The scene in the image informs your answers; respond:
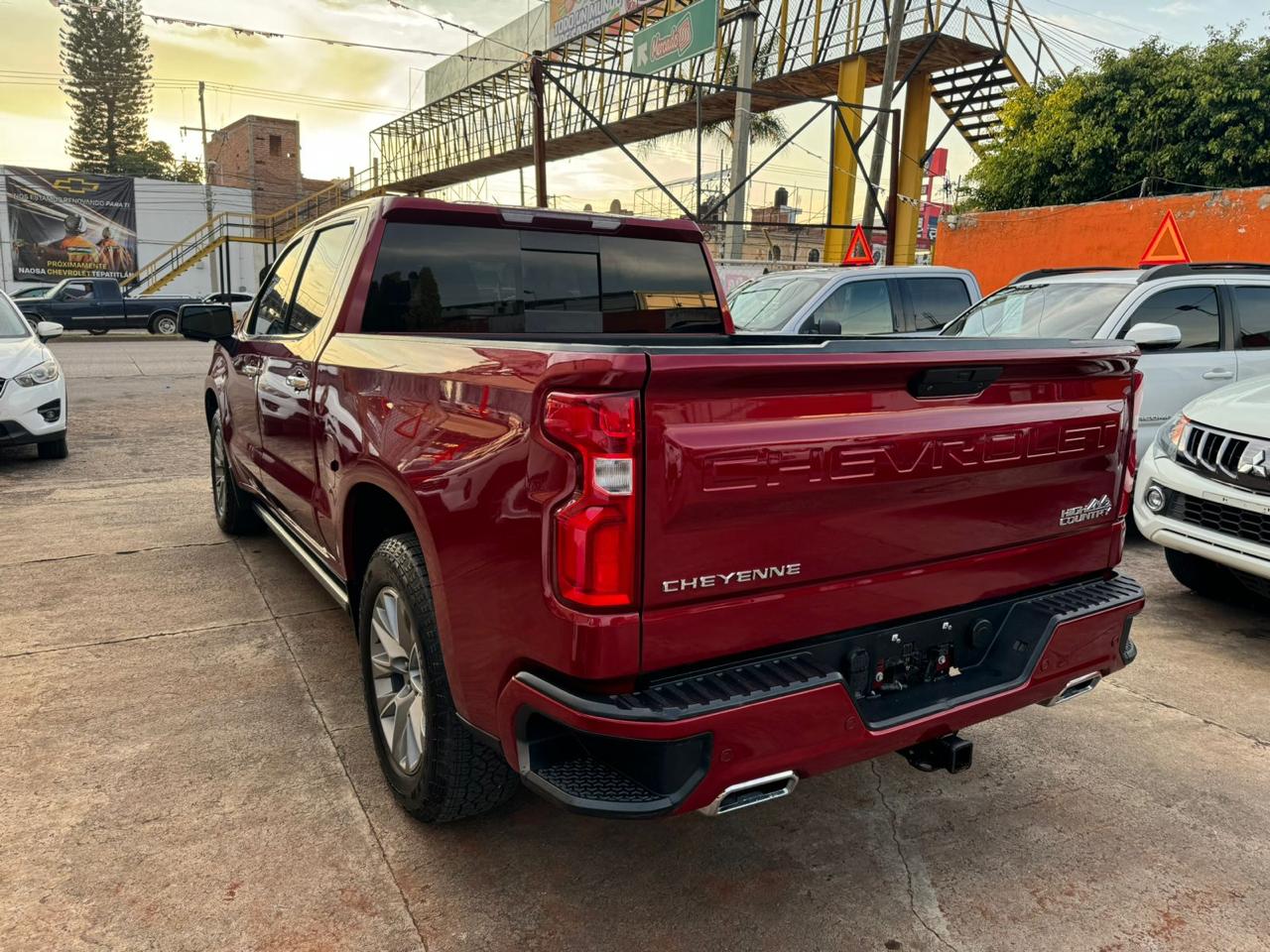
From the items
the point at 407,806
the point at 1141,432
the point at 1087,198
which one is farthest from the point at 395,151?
the point at 407,806

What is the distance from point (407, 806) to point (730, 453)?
5.19 ft

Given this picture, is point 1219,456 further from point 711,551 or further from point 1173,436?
point 711,551

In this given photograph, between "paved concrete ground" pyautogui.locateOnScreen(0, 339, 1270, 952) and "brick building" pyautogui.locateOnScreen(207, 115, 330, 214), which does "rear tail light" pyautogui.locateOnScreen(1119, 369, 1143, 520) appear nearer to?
"paved concrete ground" pyautogui.locateOnScreen(0, 339, 1270, 952)

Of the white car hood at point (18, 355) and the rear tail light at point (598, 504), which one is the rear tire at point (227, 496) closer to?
the white car hood at point (18, 355)

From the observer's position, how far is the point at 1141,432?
6.52 m

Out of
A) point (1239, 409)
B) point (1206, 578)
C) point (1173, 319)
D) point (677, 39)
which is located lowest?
point (1206, 578)

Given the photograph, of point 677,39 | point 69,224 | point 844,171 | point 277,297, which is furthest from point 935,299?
point 69,224

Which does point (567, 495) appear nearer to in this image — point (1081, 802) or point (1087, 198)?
point (1081, 802)

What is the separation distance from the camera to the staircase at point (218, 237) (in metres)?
39.0

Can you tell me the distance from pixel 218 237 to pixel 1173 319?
4143 centimetres

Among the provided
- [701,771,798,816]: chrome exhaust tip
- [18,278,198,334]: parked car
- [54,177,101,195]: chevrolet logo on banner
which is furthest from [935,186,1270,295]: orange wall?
[54,177,101,195]: chevrolet logo on banner

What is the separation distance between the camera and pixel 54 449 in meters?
8.30

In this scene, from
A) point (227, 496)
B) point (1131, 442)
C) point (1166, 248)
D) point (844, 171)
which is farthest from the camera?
point (844, 171)

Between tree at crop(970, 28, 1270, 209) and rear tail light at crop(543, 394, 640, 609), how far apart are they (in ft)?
52.9
